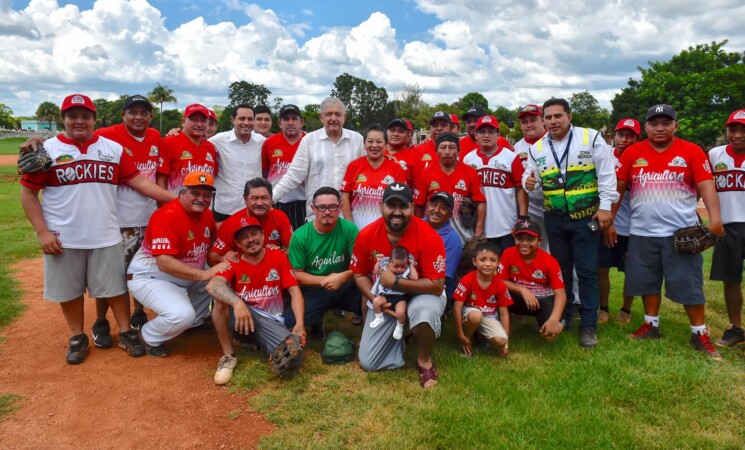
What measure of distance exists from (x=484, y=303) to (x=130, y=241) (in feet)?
12.8

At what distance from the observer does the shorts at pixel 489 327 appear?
4.91 metres

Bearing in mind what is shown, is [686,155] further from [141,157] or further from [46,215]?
[46,215]

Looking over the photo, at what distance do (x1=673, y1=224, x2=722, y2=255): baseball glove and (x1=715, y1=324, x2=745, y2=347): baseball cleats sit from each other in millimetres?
1147

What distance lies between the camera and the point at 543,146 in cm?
543

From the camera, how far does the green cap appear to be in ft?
16.1

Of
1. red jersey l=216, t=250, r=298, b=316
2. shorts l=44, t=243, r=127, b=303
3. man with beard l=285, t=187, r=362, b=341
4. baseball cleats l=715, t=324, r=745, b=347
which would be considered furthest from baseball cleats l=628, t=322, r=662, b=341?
shorts l=44, t=243, r=127, b=303

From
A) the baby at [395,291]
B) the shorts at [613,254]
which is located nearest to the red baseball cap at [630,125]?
the shorts at [613,254]

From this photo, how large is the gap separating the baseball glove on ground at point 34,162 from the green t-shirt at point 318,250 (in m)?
2.39

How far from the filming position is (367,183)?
5.54 metres

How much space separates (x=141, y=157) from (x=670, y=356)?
604 centimetres

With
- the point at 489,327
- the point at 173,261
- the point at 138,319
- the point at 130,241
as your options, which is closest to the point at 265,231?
the point at 173,261

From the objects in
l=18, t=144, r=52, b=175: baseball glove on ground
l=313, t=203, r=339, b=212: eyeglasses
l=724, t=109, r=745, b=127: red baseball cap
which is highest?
l=724, t=109, r=745, b=127: red baseball cap

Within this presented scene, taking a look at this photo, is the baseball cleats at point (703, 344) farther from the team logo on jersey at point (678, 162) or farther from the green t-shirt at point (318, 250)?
the green t-shirt at point (318, 250)

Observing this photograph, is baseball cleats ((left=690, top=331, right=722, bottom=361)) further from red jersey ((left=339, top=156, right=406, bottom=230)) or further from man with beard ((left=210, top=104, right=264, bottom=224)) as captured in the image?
man with beard ((left=210, top=104, right=264, bottom=224))
